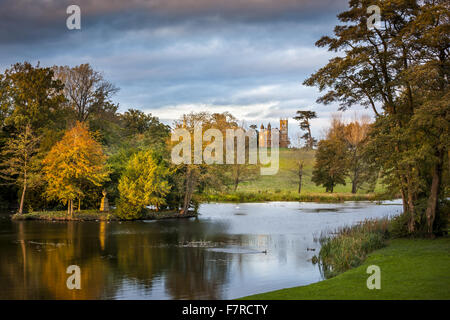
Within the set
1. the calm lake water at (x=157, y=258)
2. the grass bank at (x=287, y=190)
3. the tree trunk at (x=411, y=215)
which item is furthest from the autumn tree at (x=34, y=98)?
the tree trunk at (x=411, y=215)

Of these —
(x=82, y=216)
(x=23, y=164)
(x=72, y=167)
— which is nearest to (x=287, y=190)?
(x=82, y=216)

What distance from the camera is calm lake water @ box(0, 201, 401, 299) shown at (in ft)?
43.4

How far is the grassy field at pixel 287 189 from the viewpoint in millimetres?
53031

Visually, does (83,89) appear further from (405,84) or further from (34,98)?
(405,84)

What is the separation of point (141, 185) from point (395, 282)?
25.0 m

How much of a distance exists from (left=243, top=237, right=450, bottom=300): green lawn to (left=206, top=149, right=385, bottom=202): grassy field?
20.4 metres

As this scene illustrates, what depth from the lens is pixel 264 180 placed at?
7606cm

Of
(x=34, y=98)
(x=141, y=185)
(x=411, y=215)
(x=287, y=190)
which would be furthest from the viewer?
(x=287, y=190)

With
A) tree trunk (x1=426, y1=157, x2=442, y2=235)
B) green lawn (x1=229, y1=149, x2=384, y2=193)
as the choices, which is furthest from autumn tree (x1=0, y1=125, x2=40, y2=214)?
green lawn (x1=229, y1=149, x2=384, y2=193)

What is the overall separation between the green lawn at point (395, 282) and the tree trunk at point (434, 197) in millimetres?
3994

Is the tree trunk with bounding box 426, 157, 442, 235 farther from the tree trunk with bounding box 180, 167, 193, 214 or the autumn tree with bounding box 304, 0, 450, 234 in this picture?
the tree trunk with bounding box 180, 167, 193, 214

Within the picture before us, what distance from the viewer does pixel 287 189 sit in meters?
67.2
